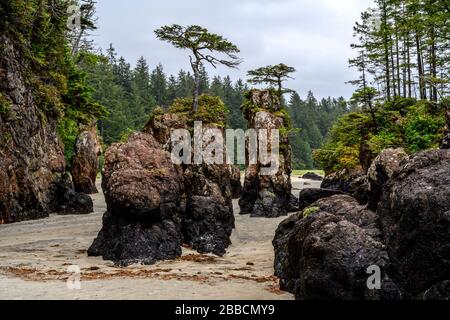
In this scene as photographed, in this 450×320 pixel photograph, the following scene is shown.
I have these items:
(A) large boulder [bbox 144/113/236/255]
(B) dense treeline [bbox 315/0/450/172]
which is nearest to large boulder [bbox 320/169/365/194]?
(B) dense treeline [bbox 315/0/450/172]

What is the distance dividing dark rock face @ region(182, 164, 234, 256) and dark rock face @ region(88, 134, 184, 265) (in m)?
1.38

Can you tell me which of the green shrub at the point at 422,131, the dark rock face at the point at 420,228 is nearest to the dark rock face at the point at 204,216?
the dark rock face at the point at 420,228

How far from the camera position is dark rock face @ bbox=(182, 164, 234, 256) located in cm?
1738

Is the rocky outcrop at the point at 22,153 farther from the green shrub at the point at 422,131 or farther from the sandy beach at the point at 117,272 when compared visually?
the green shrub at the point at 422,131

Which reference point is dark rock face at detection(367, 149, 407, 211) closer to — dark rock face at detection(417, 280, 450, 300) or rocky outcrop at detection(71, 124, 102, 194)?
dark rock face at detection(417, 280, 450, 300)

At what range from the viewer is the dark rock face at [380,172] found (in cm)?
1059

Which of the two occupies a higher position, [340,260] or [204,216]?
[340,260]

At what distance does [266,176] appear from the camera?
31141mm

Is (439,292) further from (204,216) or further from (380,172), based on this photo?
(204,216)

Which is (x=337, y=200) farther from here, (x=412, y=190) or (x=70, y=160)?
(x=70, y=160)

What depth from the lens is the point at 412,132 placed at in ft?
73.0

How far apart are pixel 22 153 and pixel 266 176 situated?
54.1 ft

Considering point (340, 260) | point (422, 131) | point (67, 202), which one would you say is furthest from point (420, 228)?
point (67, 202)
